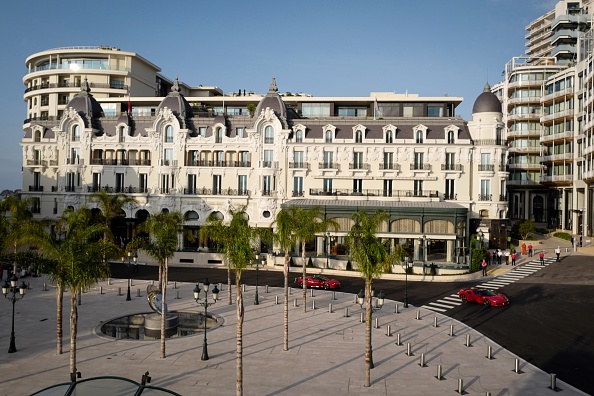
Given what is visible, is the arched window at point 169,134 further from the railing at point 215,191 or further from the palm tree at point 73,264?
the palm tree at point 73,264

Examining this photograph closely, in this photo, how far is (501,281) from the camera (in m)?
45.6

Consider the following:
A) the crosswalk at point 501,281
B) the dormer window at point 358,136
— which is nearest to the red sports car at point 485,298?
the crosswalk at point 501,281

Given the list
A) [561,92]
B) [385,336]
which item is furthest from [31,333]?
[561,92]

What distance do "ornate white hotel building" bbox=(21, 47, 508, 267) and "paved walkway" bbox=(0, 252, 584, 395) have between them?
76.9ft

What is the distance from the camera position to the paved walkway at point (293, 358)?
67.0ft

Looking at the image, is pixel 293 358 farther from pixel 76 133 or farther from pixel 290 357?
pixel 76 133

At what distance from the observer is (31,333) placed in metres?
27.9

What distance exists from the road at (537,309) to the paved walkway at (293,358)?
1.50 metres

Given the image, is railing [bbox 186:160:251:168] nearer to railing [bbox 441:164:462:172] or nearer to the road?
the road

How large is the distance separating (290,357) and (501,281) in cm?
2925

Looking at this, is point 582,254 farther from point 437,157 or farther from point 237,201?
point 237,201

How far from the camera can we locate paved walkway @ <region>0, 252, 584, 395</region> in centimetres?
2042

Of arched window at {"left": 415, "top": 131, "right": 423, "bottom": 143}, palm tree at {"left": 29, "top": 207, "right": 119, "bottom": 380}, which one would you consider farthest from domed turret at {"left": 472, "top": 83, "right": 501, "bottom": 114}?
palm tree at {"left": 29, "top": 207, "right": 119, "bottom": 380}

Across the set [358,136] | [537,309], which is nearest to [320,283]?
[537,309]
